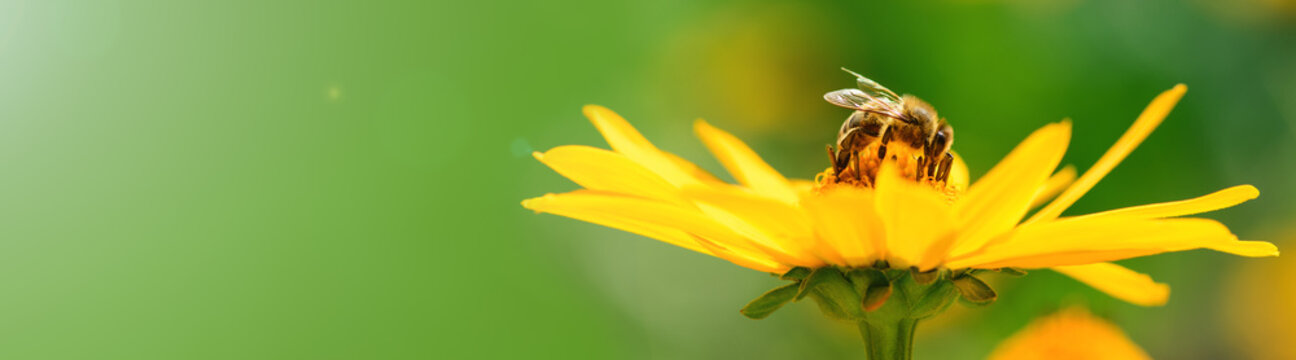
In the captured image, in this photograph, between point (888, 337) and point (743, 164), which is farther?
point (743, 164)

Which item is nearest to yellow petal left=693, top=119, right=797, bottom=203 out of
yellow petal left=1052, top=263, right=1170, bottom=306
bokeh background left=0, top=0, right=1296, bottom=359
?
yellow petal left=1052, top=263, right=1170, bottom=306

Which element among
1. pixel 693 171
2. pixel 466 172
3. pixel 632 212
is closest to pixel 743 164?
pixel 693 171

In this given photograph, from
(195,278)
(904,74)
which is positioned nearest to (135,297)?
(195,278)

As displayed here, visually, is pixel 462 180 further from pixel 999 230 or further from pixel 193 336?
pixel 999 230

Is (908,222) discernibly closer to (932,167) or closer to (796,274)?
(796,274)

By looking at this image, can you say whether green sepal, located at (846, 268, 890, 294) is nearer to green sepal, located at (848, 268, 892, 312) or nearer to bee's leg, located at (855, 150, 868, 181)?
green sepal, located at (848, 268, 892, 312)
